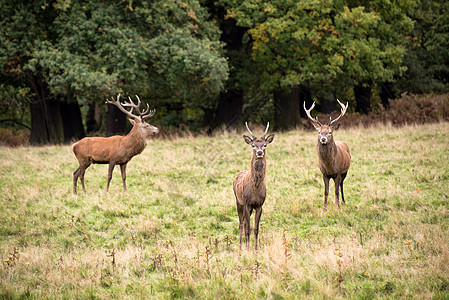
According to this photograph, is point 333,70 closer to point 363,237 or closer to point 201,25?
point 201,25

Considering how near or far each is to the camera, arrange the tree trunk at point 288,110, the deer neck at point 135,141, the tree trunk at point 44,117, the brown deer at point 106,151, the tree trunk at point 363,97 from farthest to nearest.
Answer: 1. the tree trunk at point 363,97
2. the tree trunk at point 288,110
3. the tree trunk at point 44,117
4. the deer neck at point 135,141
5. the brown deer at point 106,151

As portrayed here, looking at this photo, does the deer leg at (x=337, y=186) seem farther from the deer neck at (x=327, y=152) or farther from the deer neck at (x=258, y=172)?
the deer neck at (x=258, y=172)

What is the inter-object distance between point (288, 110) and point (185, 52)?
21.2 feet

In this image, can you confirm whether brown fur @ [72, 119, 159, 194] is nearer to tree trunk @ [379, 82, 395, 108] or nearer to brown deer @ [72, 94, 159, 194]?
brown deer @ [72, 94, 159, 194]

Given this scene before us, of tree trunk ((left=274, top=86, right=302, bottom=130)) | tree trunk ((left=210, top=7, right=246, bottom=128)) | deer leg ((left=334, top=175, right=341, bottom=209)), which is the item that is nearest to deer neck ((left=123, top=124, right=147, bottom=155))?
deer leg ((left=334, top=175, right=341, bottom=209))

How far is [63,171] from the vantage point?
1345cm

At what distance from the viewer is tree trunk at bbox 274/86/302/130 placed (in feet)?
71.8

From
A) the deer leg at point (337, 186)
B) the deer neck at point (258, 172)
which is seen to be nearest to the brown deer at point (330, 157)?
the deer leg at point (337, 186)

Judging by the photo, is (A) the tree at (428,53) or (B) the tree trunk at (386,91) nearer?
(A) the tree at (428,53)

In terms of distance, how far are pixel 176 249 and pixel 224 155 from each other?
322 inches

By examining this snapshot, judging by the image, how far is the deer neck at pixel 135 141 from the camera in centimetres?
1128

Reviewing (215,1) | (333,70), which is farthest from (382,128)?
(215,1)

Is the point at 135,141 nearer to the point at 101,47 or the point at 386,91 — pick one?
the point at 101,47

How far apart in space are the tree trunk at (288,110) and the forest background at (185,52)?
0.16 ft
